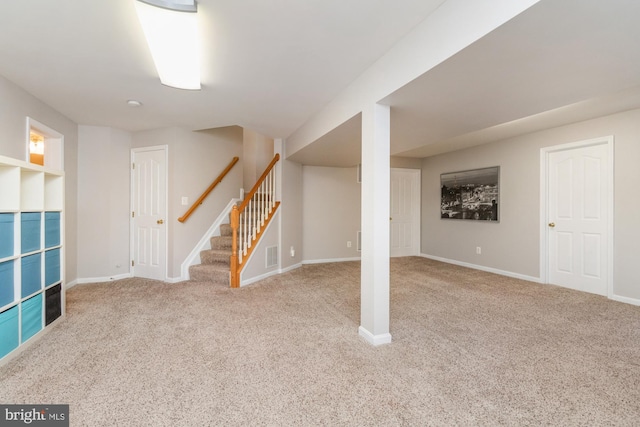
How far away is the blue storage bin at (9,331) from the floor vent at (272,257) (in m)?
2.79

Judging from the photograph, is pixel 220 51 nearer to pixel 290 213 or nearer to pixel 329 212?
pixel 290 213

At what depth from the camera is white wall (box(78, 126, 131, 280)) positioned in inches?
162

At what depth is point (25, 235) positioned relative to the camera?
229 cm

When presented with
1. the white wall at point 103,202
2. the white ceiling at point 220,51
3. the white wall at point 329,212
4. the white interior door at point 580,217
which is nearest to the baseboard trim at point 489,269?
the white interior door at point 580,217

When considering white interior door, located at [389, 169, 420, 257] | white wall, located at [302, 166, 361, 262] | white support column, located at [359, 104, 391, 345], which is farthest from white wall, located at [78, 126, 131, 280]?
white interior door, located at [389, 169, 420, 257]

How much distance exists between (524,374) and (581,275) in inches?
117

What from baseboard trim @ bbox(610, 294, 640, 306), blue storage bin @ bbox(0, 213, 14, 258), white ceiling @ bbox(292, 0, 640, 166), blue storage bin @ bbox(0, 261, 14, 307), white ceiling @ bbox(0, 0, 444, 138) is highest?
white ceiling @ bbox(0, 0, 444, 138)

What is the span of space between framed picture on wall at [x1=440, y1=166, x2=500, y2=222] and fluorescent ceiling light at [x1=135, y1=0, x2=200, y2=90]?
15.8 feet

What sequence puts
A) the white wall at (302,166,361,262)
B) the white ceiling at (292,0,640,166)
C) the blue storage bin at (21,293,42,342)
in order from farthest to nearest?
the white wall at (302,166,361,262) → the blue storage bin at (21,293,42,342) → the white ceiling at (292,0,640,166)

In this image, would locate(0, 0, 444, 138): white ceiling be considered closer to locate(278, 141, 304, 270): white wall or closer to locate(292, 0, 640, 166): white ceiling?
locate(292, 0, 640, 166): white ceiling

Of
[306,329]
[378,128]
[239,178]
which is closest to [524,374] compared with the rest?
[306,329]

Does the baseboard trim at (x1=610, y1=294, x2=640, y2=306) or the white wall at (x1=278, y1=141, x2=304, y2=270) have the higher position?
the white wall at (x1=278, y1=141, x2=304, y2=270)

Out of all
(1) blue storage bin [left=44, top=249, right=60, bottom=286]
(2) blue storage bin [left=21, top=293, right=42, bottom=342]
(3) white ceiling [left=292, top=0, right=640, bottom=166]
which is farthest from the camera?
(1) blue storage bin [left=44, top=249, right=60, bottom=286]

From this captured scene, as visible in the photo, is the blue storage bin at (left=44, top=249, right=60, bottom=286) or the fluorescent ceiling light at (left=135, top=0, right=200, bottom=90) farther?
the blue storage bin at (left=44, top=249, right=60, bottom=286)
